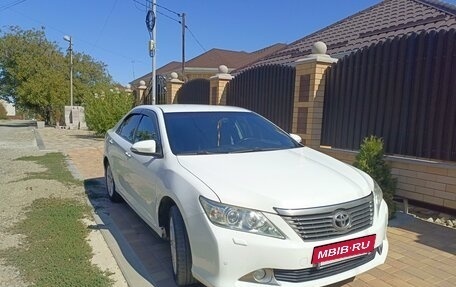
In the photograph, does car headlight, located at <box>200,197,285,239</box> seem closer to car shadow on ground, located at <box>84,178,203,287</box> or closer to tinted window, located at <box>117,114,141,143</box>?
car shadow on ground, located at <box>84,178,203,287</box>

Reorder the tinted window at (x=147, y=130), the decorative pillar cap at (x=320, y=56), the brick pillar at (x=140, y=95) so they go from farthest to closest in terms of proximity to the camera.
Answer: the brick pillar at (x=140, y=95) < the decorative pillar cap at (x=320, y=56) < the tinted window at (x=147, y=130)

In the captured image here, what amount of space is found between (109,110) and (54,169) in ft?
25.7

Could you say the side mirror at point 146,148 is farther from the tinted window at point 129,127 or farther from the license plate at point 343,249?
the license plate at point 343,249

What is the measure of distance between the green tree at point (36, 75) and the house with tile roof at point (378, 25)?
62.5 ft

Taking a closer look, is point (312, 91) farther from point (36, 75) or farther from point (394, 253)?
point (36, 75)

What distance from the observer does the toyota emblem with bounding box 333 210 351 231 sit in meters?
2.40

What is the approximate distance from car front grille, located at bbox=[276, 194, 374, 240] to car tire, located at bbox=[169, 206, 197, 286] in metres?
0.83

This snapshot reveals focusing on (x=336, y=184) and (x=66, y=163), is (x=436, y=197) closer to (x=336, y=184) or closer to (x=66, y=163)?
(x=336, y=184)

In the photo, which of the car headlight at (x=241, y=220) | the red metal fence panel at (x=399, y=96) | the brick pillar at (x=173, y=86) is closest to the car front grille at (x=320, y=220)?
the car headlight at (x=241, y=220)

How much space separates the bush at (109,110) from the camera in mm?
15344

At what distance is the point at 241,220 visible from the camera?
235 centimetres

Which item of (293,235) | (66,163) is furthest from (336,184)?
(66,163)

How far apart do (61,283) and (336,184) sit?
2366 millimetres

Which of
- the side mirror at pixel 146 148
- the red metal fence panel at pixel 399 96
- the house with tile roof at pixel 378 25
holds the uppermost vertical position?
the house with tile roof at pixel 378 25
